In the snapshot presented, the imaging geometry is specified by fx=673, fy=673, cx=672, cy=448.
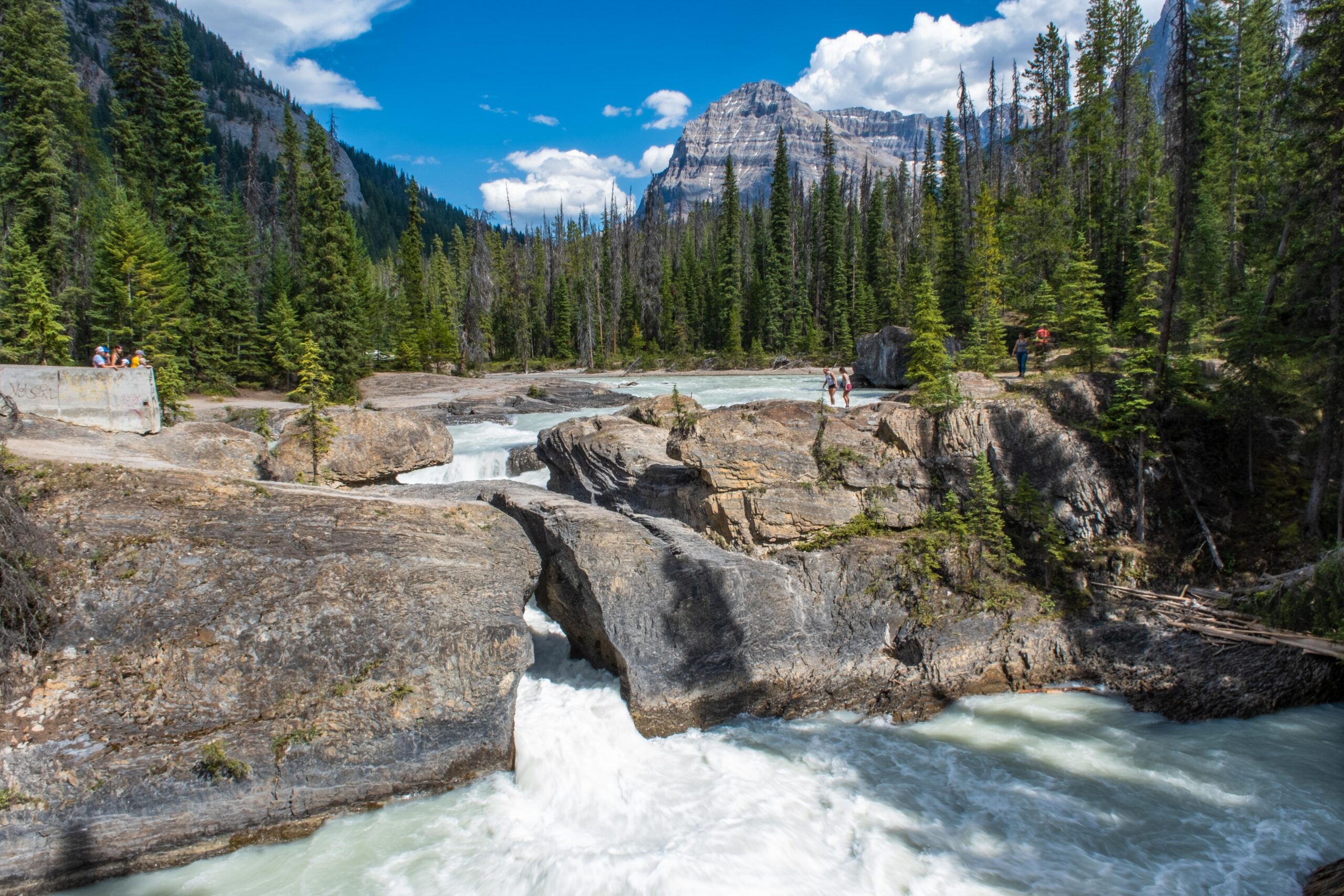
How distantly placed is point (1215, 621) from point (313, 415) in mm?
18400

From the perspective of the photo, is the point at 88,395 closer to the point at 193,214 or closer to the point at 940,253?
the point at 193,214

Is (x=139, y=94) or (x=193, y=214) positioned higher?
(x=139, y=94)

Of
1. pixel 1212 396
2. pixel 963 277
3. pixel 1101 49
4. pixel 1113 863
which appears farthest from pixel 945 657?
pixel 1101 49

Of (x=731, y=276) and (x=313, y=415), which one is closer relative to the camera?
(x=313, y=415)

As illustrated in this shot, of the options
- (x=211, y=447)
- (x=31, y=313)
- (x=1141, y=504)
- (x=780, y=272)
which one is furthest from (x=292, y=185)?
(x=1141, y=504)

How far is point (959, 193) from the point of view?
52.2 metres

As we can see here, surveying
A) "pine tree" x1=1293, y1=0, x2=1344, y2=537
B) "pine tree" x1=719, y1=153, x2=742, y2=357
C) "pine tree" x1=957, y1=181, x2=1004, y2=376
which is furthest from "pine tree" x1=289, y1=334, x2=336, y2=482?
"pine tree" x1=719, y1=153, x2=742, y2=357

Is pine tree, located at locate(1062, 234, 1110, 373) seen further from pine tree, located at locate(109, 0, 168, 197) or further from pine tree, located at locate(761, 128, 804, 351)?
pine tree, located at locate(761, 128, 804, 351)

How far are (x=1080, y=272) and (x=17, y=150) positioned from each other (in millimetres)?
40071

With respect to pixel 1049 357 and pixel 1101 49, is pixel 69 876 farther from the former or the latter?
pixel 1101 49

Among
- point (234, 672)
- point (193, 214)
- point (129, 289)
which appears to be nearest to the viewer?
point (234, 672)

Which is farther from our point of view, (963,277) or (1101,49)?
(963,277)

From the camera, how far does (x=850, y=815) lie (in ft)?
27.5

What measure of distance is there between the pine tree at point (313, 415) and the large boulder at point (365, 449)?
0.49 ft
